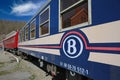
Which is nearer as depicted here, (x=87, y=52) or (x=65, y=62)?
(x=87, y=52)

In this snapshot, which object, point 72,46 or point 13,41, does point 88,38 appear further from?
point 13,41

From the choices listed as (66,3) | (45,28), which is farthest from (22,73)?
(66,3)

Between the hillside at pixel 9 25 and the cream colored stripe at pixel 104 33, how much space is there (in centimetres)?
14746

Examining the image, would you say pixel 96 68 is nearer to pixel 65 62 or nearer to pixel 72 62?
pixel 72 62

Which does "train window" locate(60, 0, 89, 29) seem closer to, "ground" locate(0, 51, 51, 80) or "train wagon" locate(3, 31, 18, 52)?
"ground" locate(0, 51, 51, 80)

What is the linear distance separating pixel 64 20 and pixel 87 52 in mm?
1602

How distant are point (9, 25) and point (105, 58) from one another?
163 metres

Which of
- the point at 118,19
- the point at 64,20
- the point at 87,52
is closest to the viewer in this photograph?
the point at 118,19

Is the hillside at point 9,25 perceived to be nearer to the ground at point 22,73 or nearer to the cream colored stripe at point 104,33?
the ground at point 22,73

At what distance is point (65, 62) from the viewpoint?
451 centimetres

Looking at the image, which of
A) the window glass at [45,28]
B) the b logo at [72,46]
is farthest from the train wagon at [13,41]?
the b logo at [72,46]

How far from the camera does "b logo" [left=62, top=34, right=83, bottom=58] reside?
3784 millimetres

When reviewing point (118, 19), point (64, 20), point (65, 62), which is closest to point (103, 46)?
point (118, 19)

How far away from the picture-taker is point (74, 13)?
4.31m
